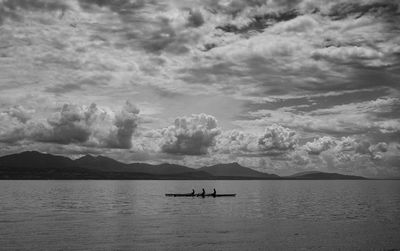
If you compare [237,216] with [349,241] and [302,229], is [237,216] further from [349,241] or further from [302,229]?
[349,241]

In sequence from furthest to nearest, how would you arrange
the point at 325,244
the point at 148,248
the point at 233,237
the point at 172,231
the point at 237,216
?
the point at 237,216 → the point at 172,231 → the point at 233,237 → the point at 325,244 → the point at 148,248

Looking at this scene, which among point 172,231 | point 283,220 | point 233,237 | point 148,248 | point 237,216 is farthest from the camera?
point 237,216

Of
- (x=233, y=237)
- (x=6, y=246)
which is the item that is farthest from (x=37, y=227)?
(x=233, y=237)

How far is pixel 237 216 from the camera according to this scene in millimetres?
78188

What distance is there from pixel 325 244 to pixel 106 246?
25.2 m

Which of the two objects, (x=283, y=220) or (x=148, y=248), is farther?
(x=283, y=220)

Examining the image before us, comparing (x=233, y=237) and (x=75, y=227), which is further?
(x=75, y=227)

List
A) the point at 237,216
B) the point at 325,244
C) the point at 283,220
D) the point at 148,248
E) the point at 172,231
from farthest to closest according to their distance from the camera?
the point at 237,216
the point at 283,220
the point at 172,231
the point at 325,244
the point at 148,248

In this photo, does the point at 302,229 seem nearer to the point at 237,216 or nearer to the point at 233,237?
the point at 233,237

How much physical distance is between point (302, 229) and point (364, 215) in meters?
27.7

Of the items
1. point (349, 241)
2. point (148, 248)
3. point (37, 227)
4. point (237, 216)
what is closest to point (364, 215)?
point (237, 216)

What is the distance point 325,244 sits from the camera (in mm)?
49594

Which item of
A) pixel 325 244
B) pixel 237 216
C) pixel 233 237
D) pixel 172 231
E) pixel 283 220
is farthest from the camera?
pixel 237 216

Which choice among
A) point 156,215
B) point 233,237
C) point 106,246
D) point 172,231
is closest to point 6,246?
point 106,246
